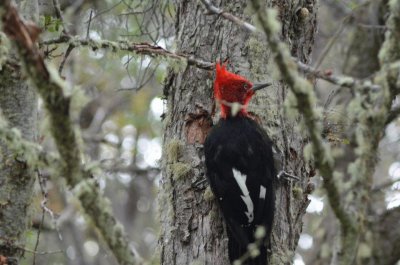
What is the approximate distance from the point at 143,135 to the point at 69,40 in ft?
25.5

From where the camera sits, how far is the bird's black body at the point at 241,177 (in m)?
3.96

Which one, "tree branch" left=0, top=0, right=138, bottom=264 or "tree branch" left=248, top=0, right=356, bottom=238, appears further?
"tree branch" left=248, top=0, right=356, bottom=238

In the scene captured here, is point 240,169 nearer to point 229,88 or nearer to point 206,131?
point 206,131

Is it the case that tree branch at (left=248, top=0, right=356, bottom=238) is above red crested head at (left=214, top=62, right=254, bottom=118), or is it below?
below

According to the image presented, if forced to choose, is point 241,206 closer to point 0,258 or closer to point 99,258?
point 0,258

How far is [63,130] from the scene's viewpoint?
2434mm

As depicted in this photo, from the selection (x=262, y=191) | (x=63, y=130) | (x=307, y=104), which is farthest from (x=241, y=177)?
(x=63, y=130)

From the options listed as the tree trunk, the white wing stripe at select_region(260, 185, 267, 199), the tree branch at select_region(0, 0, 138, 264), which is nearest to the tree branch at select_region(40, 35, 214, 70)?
the tree trunk

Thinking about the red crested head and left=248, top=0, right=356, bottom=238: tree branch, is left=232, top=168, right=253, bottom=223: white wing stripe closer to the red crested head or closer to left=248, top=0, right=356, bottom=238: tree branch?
the red crested head

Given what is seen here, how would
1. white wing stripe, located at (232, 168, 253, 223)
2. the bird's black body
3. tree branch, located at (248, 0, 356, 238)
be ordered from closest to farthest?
tree branch, located at (248, 0, 356, 238) → the bird's black body → white wing stripe, located at (232, 168, 253, 223)

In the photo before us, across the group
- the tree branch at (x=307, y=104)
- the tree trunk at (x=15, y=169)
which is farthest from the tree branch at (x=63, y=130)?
the tree trunk at (x=15, y=169)

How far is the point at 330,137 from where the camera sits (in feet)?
14.4

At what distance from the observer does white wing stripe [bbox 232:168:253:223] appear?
4098 millimetres

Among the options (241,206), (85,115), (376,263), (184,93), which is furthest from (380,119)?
(85,115)
